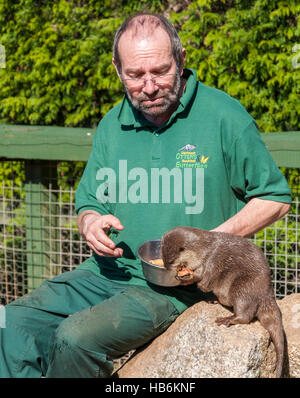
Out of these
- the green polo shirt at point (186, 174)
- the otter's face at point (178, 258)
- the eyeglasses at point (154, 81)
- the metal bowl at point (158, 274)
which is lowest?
the metal bowl at point (158, 274)

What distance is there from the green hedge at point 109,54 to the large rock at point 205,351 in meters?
2.98

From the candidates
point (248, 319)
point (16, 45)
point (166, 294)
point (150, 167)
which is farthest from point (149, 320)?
point (16, 45)

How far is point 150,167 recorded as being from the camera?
3645mm

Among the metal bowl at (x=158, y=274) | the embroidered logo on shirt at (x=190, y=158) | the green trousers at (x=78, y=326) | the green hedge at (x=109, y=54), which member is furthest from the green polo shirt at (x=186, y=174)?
the green hedge at (x=109, y=54)

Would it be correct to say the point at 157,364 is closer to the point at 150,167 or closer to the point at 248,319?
the point at 248,319

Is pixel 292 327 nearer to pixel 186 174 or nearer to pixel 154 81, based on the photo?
pixel 186 174

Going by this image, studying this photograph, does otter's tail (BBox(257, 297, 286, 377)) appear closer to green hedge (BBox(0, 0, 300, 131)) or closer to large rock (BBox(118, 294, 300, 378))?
large rock (BBox(118, 294, 300, 378))

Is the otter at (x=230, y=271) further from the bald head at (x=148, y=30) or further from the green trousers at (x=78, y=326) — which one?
the bald head at (x=148, y=30)

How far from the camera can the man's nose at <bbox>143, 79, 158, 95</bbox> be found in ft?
11.6

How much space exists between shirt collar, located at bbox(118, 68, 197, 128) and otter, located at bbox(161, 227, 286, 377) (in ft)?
2.82

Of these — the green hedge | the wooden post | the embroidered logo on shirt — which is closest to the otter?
the embroidered logo on shirt

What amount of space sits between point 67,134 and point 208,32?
2.08 meters

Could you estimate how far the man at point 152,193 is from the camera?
334 centimetres

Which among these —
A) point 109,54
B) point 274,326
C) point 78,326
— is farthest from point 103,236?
point 109,54
